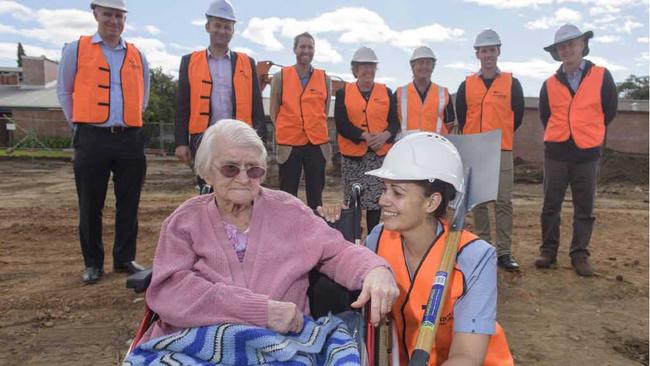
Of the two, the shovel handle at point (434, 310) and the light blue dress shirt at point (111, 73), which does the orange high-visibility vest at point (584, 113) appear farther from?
the light blue dress shirt at point (111, 73)

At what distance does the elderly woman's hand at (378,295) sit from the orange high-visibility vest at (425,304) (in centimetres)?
18

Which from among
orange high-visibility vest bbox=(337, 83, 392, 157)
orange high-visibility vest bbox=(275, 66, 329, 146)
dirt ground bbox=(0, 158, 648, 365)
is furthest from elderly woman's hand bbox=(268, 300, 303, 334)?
orange high-visibility vest bbox=(337, 83, 392, 157)

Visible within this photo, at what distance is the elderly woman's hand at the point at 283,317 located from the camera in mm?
2152

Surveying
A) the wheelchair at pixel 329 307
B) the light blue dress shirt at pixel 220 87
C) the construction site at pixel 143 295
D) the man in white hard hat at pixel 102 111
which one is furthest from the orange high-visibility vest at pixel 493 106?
the wheelchair at pixel 329 307

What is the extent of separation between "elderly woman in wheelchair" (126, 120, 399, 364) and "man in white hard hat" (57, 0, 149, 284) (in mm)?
2507

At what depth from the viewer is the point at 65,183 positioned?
14203mm

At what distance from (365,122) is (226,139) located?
3.32 m

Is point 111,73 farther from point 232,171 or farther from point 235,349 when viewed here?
point 235,349

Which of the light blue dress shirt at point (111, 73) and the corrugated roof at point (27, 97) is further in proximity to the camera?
the corrugated roof at point (27, 97)

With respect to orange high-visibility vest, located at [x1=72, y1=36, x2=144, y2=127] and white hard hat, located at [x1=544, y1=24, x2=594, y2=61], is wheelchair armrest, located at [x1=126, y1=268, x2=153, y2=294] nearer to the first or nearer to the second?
orange high-visibility vest, located at [x1=72, y1=36, x2=144, y2=127]

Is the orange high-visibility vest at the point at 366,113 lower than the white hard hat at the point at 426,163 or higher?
higher

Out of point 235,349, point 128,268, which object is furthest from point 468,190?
point 128,268

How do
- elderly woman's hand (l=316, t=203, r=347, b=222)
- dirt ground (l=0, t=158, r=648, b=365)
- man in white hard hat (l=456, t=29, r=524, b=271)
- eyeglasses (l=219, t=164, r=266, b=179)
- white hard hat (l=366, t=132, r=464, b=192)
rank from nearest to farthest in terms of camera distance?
1. white hard hat (l=366, t=132, r=464, b=192)
2. eyeglasses (l=219, t=164, r=266, b=179)
3. elderly woman's hand (l=316, t=203, r=347, b=222)
4. dirt ground (l=0, t=158, r=648, b=365)
5. man in white hard hat (l=456, t=29, r=524, b=271)

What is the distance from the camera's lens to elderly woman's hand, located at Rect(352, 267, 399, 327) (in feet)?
6.89
